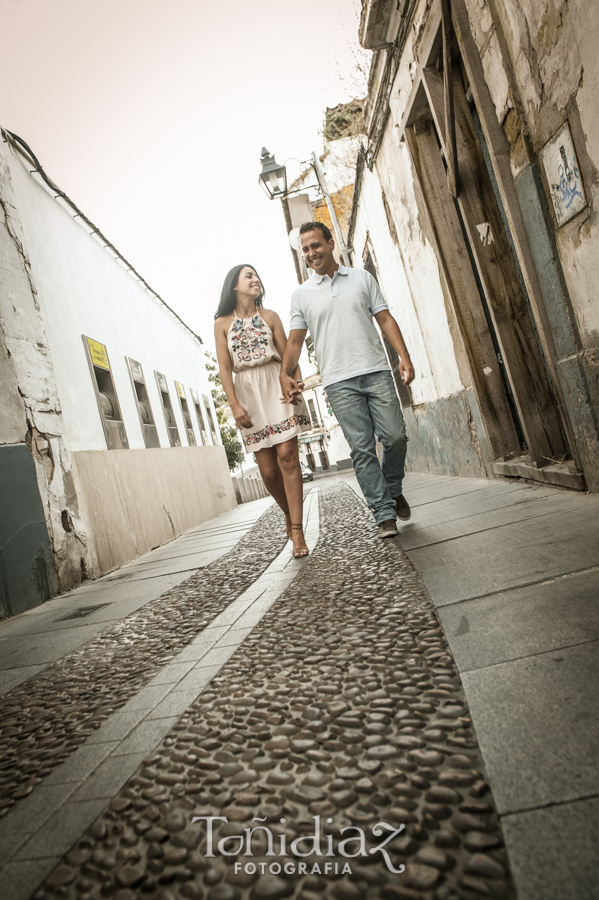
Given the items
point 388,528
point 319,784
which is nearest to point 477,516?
point 388,528

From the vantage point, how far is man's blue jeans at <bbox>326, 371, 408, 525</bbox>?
3617mm

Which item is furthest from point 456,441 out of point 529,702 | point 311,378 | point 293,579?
point 311,378

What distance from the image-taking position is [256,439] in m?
3.79

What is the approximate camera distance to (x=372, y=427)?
12.4 feet

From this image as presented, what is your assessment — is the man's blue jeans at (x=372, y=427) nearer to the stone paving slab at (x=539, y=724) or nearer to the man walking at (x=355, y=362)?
the man walking at (x=355, y=362)

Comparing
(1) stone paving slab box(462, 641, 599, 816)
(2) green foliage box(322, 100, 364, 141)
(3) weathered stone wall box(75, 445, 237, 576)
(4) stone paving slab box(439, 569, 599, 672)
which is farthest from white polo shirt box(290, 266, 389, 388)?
(2) green foliage box(322, 100, 364, 141)

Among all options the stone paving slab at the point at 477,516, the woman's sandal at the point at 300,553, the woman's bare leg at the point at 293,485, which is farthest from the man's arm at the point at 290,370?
the stone paving slab at the point at 477,516

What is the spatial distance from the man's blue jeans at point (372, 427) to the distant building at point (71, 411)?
3002mm

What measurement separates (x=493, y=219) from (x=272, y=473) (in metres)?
2.46

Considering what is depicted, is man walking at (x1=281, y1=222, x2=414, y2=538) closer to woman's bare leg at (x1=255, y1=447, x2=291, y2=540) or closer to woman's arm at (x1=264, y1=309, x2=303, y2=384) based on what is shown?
woman's arm at (x1=264, y1=309, x2=303, y2=384)

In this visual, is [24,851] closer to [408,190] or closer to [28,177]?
[408,190]

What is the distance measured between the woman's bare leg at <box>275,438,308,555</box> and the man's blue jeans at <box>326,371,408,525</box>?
1.19ft

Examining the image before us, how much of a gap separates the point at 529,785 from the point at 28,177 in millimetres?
8631

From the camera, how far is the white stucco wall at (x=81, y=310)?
7.18 m
